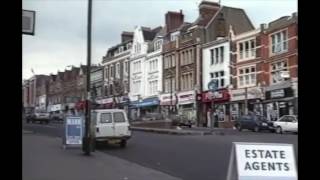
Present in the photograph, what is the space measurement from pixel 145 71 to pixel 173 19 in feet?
26.7

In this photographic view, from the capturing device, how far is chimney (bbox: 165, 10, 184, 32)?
78688mm

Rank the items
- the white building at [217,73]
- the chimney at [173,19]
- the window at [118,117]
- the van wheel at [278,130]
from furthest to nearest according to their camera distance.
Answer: the chimney at [173,19]
the white building at [217,73]
the van wheel at [278,130]
the window at [118,117]

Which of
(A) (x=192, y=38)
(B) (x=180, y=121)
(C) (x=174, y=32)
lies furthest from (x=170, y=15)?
(B) (x=180, y=121)

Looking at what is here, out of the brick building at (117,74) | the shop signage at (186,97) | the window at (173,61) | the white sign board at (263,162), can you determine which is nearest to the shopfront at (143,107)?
the brick building at (117,74)

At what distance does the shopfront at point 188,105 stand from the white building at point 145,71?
6047 mm

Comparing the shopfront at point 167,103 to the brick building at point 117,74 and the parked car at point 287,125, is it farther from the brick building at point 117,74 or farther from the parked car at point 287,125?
the parked car at point 287,125

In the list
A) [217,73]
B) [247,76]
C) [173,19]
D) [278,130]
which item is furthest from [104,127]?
[173,19]

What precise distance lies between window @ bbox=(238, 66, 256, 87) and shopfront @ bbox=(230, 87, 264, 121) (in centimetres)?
76

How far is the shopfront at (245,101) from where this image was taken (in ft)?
179

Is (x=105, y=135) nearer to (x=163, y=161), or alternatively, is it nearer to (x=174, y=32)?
(x=163, y=161)

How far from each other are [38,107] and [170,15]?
70135mm

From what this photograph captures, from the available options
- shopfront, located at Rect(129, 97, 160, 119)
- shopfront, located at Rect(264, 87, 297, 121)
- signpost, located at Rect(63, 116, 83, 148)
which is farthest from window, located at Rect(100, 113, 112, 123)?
shopfront, located at Rect(129, 97, 160, 119)
